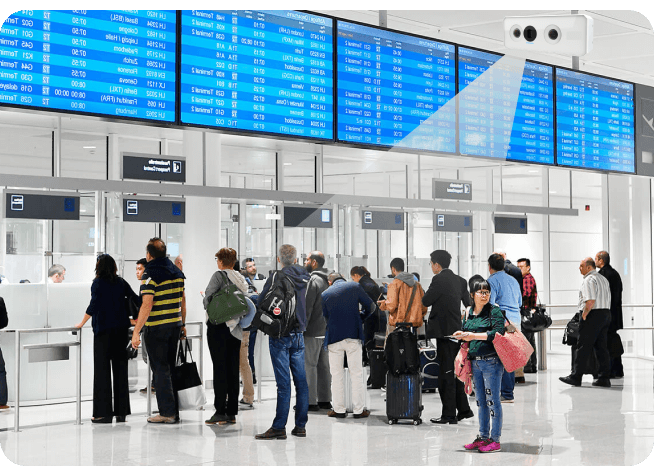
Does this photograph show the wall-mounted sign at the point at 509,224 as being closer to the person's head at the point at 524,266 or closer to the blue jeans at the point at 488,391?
the person's head at the point at 524,266

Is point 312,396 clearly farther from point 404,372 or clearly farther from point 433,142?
point 433,142

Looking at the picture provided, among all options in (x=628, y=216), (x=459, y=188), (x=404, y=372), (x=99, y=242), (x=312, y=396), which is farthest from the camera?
(x=628, y=216)

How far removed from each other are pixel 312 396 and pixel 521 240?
1267cm

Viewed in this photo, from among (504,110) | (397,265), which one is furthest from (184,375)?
(504,110)

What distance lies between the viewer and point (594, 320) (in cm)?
903

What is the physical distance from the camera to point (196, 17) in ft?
18.6

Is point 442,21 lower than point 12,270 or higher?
higher

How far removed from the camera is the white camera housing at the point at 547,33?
4578 mm

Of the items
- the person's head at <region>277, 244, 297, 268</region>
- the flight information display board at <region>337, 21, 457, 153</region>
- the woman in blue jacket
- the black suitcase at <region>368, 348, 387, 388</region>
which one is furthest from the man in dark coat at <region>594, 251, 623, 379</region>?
the woman in blue jacket

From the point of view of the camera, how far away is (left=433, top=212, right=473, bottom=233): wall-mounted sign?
10328 mm

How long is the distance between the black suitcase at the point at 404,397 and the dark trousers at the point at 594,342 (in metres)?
3.05

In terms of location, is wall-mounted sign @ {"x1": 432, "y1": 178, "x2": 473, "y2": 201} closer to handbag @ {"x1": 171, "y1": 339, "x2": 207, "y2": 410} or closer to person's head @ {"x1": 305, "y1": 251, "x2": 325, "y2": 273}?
person's head @ {"x1": 305, "y1": 251, "x2": 325, "y2": 273}

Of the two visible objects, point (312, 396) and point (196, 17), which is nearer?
point (196, 17)

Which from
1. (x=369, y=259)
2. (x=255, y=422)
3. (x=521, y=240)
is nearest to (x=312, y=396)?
(x=255, y=422)
